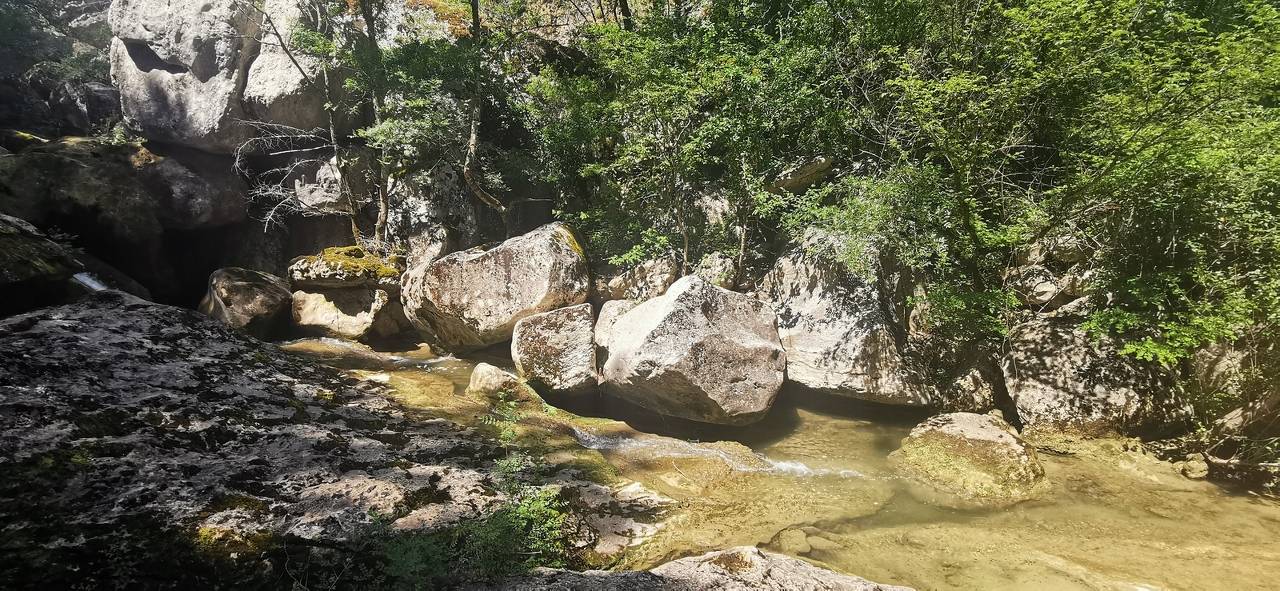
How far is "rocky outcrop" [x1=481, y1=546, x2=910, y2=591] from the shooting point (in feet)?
11.0

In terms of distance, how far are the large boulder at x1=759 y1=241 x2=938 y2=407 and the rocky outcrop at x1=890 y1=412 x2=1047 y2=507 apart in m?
1.00

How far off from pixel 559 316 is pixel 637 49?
5965 mm

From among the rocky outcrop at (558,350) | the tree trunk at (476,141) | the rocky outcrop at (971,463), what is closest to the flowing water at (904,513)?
the rocky outcrop at (971,463)

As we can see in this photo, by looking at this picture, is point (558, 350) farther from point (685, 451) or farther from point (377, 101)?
point (377, 101)

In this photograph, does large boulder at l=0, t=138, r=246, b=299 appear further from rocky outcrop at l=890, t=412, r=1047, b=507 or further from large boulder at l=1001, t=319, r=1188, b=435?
large boulder at l=1001, t=319, r=1188, b=435

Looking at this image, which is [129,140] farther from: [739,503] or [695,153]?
[739,503]

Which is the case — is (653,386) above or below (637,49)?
below

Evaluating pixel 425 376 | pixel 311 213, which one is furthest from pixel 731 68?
pixel 311 213

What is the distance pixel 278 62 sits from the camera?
14156mm

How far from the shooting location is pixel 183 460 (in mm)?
4242

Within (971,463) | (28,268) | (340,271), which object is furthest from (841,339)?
(28,268)

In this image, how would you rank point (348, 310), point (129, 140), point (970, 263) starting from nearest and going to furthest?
point (970, 263)
point (348, 310)
point (129, 140)

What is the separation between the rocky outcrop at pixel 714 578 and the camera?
3.35 meters

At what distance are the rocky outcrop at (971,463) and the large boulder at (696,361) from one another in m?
2.33
